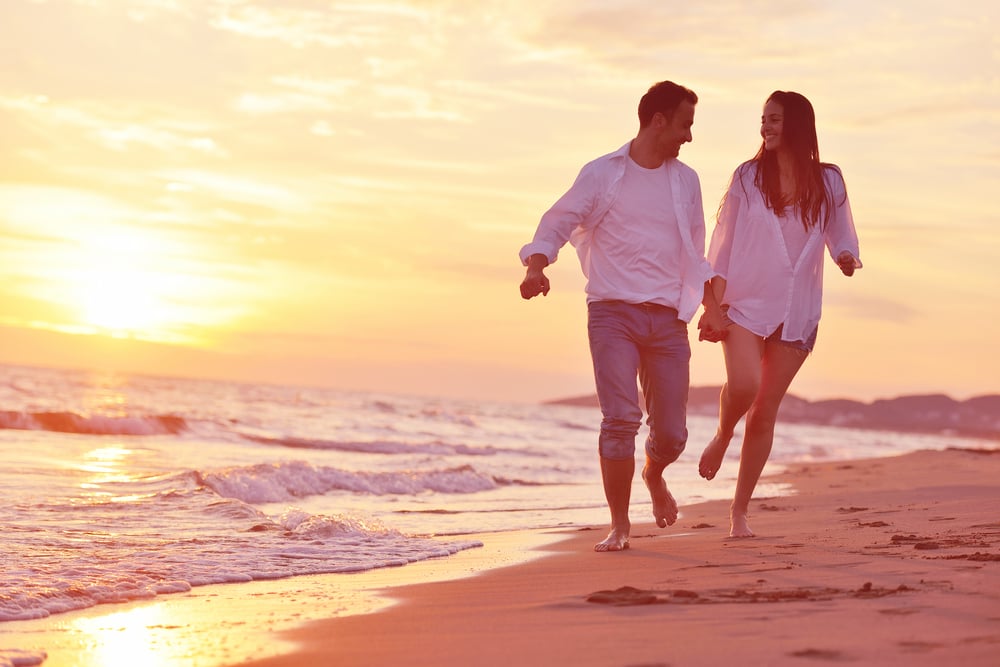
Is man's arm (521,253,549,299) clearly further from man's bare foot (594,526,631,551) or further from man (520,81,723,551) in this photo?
man's bare foot (594,526,631,551)

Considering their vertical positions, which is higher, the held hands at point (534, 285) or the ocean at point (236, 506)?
the held hands at point (534, 285)

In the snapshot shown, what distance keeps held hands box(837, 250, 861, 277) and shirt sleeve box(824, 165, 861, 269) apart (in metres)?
0.03

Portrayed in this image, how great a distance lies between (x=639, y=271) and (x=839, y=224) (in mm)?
1037

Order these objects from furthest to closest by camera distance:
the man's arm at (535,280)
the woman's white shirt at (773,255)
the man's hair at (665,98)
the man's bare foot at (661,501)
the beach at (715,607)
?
the man's bare foot at (661,501) → the woman's white shirt at (773,255) → the man's hair at (665,98) → the man's arm at (535,280) → the beach at (715,607)

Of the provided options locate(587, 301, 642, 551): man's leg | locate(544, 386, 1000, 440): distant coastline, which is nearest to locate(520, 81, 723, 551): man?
locate(587, 301, 642, 551): man's leg

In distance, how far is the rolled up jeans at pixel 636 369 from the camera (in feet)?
16.3

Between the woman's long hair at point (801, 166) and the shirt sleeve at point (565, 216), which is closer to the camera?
the shirt sleeve at point (565, 216)

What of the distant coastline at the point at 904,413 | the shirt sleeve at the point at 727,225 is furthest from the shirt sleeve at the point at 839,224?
the distant coastline at the point at 904,413

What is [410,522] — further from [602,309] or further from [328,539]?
[602,309]

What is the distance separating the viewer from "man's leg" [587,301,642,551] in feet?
16.3

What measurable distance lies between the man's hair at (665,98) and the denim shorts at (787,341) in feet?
3.16

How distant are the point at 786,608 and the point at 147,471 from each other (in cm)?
877

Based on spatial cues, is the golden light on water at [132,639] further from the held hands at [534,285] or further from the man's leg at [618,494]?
the man's leg at [618,494]

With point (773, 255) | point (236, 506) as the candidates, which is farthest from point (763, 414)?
point (236, 506)
